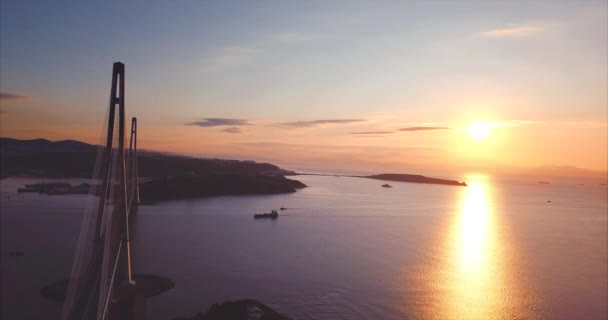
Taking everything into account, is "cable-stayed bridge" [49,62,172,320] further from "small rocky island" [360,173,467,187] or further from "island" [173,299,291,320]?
"small rocky island" [360,173,467,187]

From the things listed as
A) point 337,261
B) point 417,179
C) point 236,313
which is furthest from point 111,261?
point 417,179

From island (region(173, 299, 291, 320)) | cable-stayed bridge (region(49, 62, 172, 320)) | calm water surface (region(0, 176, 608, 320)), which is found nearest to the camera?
cable-stayed bridge (region(49, 62, 172, 320))

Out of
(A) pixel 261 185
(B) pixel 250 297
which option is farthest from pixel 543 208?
(B) pixel 250 297

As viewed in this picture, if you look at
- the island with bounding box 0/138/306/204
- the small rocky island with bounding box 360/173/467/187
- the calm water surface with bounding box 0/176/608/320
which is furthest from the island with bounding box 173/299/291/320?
the small rocky island with bounding box 360/173/467/187

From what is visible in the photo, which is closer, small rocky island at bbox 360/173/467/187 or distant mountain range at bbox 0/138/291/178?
distant mountain range at bbox 0/138/291/178

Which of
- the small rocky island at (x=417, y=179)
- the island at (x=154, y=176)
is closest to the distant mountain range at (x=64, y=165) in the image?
the island at (x=154, y=176)

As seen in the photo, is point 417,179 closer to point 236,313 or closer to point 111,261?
point 236,313

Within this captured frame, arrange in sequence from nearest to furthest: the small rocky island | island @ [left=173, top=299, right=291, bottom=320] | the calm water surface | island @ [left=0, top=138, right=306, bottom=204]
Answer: island @ [left=173, top=299, right=291, bottom=320], the calm water surface, island @ [left=0, top=138, right=306, bottom=204], the small rocky island

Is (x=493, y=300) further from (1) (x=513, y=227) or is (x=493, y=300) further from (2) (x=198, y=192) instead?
(2) (x=198, y=192)

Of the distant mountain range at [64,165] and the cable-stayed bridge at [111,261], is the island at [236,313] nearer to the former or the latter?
the cable-stayed bridge at [111,261]
